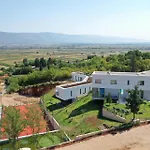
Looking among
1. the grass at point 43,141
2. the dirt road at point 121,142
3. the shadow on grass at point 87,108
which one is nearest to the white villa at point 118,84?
the shadow on grass at point 87,108

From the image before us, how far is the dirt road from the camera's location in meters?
19.7

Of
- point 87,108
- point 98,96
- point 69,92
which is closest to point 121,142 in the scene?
point 87,108

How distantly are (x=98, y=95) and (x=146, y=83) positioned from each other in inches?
245

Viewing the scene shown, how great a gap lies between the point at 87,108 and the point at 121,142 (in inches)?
407

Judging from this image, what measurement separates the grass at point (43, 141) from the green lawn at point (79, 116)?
3.38ft

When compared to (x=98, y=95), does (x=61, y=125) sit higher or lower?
lower

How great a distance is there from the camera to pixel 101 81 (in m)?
32.5

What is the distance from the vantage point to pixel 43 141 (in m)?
23.0

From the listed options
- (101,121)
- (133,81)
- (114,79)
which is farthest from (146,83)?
(101,121)

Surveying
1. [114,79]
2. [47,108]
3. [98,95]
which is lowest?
[47,108]

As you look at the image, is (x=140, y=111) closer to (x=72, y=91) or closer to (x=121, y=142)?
(x=121, y=142)

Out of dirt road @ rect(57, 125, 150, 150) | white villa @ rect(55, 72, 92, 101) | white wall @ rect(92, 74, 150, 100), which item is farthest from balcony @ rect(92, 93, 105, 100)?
dirt road @ rect(57, 125, 150, 150)

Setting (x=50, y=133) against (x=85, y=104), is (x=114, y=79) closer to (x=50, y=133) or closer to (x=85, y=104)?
(x=85, y=104)

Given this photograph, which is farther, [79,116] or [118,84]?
[118,84]
